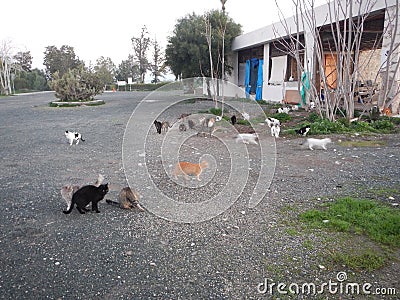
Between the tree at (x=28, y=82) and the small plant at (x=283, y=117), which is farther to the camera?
the tree at (x=28, y=82)

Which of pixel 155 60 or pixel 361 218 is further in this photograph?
pixel 155 60

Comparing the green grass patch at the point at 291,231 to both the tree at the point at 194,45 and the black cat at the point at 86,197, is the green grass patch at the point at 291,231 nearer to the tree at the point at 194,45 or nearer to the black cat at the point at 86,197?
the black cat at the point at 86,197

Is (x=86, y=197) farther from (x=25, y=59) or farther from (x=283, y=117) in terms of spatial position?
(x=25, y=59)

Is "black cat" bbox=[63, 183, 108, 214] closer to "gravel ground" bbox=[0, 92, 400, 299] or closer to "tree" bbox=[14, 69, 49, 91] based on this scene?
"gravel ground" bbox=[0, 92, 400, 299]

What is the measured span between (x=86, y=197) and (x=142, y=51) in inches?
2366

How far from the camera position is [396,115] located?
35.2ft

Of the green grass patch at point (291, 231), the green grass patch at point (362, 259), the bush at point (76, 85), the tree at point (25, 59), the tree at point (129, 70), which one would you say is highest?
the tree at point (25, 59)

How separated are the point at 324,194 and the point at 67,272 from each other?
3.05 metres

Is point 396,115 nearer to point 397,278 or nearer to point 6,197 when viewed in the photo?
point 397,278

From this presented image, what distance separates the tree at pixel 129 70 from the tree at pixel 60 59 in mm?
6680

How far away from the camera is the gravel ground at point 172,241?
7.95 feet

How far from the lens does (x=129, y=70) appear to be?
6094cm

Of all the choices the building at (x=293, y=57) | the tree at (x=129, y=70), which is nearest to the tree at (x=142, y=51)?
the tree at (x=129, y=70)

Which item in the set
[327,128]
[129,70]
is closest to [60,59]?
[129,70]
